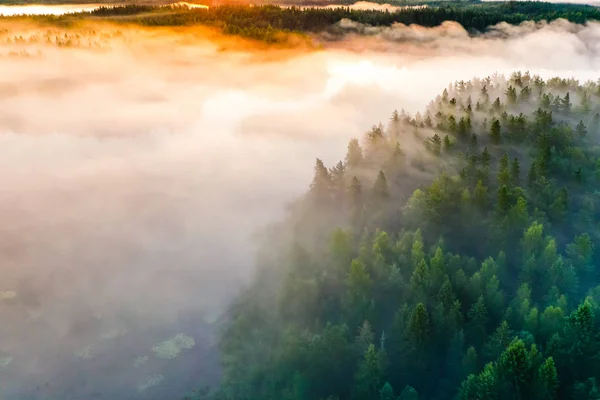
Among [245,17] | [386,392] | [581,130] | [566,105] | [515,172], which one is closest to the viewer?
[386,392]

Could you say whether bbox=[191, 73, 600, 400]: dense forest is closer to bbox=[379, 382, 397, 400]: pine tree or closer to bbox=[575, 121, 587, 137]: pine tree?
bbox=[379, 382, 397, 400]: pine tree

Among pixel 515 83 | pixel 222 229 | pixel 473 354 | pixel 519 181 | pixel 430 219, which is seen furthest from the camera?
pixel 222 229

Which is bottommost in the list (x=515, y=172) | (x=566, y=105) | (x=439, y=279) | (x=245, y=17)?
(x=439, y=279)

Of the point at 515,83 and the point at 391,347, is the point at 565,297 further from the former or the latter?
the point at 515,83

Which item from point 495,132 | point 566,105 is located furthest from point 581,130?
point 495,132

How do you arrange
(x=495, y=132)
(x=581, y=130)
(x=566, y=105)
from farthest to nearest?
(x=566, y=105) → (x=581, y=130) → (x=495, y=132)

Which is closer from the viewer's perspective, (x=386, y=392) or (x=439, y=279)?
A: (x=386, y=392)

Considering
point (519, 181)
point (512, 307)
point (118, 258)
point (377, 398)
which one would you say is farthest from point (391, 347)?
point (118, 258)

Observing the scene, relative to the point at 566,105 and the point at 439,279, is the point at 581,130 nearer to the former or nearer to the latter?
the point at 566,105
